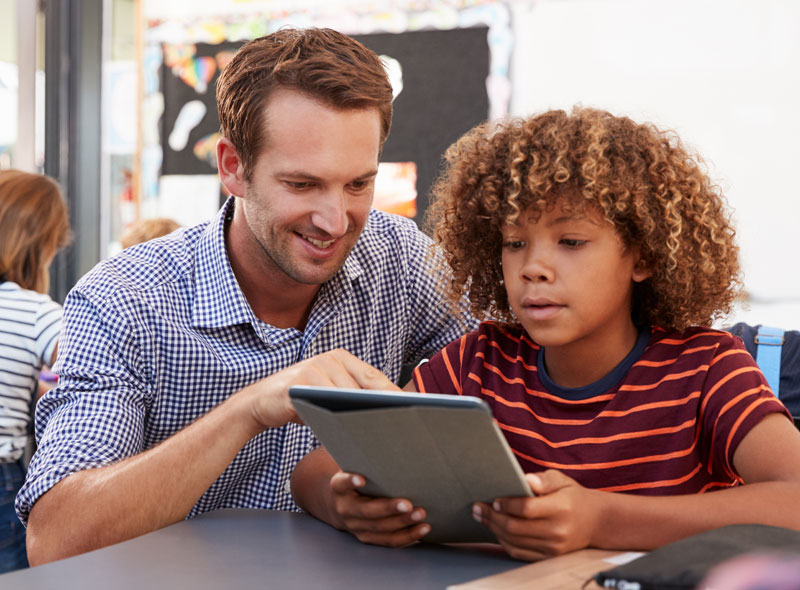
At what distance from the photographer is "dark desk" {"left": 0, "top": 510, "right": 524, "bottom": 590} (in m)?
0.93

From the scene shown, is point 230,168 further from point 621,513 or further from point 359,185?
point 621,513

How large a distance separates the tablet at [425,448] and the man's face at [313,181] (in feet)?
1.99

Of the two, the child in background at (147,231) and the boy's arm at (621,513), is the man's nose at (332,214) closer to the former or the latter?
the boy's arm at (621,513)

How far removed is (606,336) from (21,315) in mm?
1771

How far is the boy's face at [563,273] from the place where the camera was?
4.08 feet

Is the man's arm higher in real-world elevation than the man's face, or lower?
lower

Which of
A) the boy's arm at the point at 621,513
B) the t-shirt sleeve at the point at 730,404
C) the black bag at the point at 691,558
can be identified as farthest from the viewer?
the t-shirt sleeve at the point at 730,404

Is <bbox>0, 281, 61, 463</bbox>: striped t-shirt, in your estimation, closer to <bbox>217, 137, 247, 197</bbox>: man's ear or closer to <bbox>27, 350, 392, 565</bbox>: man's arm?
<bbox>217, 137, 247, 197</bbox>: man's ear

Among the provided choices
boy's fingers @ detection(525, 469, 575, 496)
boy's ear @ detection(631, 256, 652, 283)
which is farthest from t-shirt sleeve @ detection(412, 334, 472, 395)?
boy's fingers @ detection(525, 469, 575, 496)

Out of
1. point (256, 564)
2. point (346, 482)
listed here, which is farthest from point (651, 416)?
point (256, 564)

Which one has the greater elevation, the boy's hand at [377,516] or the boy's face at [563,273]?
the boy's face at [563,273]

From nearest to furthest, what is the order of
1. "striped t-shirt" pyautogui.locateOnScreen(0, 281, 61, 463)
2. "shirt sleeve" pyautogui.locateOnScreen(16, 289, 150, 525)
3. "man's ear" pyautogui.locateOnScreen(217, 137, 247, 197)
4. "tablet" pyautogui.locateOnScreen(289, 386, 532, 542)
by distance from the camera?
"tablet" pyautogui.locateOnScreen(289, 386, 532, 542), "shirt sleeve" pyautogui.locateOnScreen(16, 289, 150, 525), "man's ear" pyautogui.locateOnScreen(217, 137, 247, 197), "striped t-shirt" pyautogui.locateOnScreen(0, 281, 61, 463)

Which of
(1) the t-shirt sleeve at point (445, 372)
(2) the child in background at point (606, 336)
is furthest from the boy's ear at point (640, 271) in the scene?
(1) the t-shirt sleeve at point (445, 372)

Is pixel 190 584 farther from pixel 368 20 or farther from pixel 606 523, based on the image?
pixel 368 20
